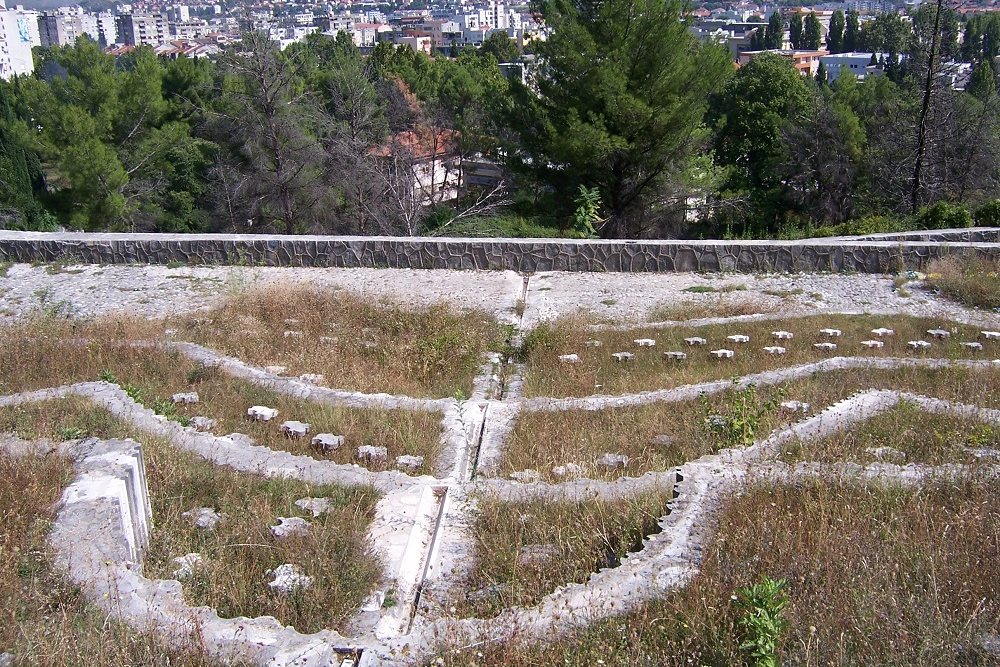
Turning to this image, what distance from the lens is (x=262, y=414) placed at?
626 cm

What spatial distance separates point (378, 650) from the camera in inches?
138

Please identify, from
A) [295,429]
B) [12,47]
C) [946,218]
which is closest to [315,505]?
[295,429]

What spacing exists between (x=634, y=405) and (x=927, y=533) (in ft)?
8.61

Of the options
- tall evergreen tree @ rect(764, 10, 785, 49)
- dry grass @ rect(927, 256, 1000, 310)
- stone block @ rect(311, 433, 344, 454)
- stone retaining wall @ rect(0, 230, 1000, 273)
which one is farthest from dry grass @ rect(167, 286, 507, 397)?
tall evergreen tree @ rect(764, 10, 785, 49)

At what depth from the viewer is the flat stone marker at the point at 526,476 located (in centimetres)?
528

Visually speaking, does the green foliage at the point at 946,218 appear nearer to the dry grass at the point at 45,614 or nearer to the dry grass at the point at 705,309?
the dry grass at the point at 705,309

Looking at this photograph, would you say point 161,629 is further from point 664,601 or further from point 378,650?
point 664,601

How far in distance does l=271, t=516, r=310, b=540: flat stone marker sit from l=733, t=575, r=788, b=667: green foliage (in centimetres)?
226

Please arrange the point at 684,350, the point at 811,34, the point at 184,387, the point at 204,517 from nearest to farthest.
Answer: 1. the point at 204,517
2. the point at 184,387
3. the point at 684,350
4. the point at 811,34

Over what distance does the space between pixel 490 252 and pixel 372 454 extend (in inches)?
232

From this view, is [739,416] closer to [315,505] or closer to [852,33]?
[315,505]

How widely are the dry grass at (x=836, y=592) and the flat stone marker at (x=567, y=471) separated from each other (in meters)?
1.13

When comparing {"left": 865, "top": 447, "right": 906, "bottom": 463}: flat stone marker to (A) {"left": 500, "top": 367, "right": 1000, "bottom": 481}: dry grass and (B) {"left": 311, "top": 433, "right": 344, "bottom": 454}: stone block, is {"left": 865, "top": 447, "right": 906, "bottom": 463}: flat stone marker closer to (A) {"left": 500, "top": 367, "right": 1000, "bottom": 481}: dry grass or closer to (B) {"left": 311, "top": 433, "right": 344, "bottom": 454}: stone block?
(A) {"left": 500, "top": 367, "right": 1000, "bottom": 481}: dry grass

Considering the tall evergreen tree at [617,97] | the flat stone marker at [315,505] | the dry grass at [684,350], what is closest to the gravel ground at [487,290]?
the dry grass at [684,350]
